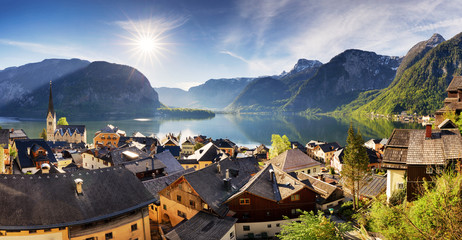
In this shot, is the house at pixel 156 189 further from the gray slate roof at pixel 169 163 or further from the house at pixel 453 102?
the house at pixel 453 102

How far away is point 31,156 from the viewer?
4672 centimetres

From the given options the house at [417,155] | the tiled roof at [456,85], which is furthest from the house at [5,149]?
the tiled roof at [456,85]

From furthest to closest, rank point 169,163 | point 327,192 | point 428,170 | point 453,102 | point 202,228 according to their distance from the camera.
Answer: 1. point 169,163
2. point 453,102
3. point 327,192
4. point 202,228
5. point 428,170

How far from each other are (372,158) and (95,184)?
64.7m

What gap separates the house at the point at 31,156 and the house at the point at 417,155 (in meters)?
53.1

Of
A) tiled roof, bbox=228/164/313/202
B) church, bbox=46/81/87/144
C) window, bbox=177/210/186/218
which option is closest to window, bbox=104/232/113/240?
window, bbox=177/210/186/218

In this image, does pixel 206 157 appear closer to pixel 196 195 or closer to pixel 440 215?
pixel 196 195

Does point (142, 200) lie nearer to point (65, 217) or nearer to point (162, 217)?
point (65, 217)

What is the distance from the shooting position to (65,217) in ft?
59.6

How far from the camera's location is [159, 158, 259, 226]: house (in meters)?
26.2

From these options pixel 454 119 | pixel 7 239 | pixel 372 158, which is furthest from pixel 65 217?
pixel 372 158

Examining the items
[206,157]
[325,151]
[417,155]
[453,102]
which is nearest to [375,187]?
[417,155]

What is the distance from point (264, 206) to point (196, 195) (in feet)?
24.7

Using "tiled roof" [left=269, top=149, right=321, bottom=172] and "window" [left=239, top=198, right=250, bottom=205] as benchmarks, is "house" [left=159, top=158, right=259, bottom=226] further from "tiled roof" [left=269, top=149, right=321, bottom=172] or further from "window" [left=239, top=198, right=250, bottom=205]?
"tiled roof" [left=269, top=149, right=321, bottom=172]
